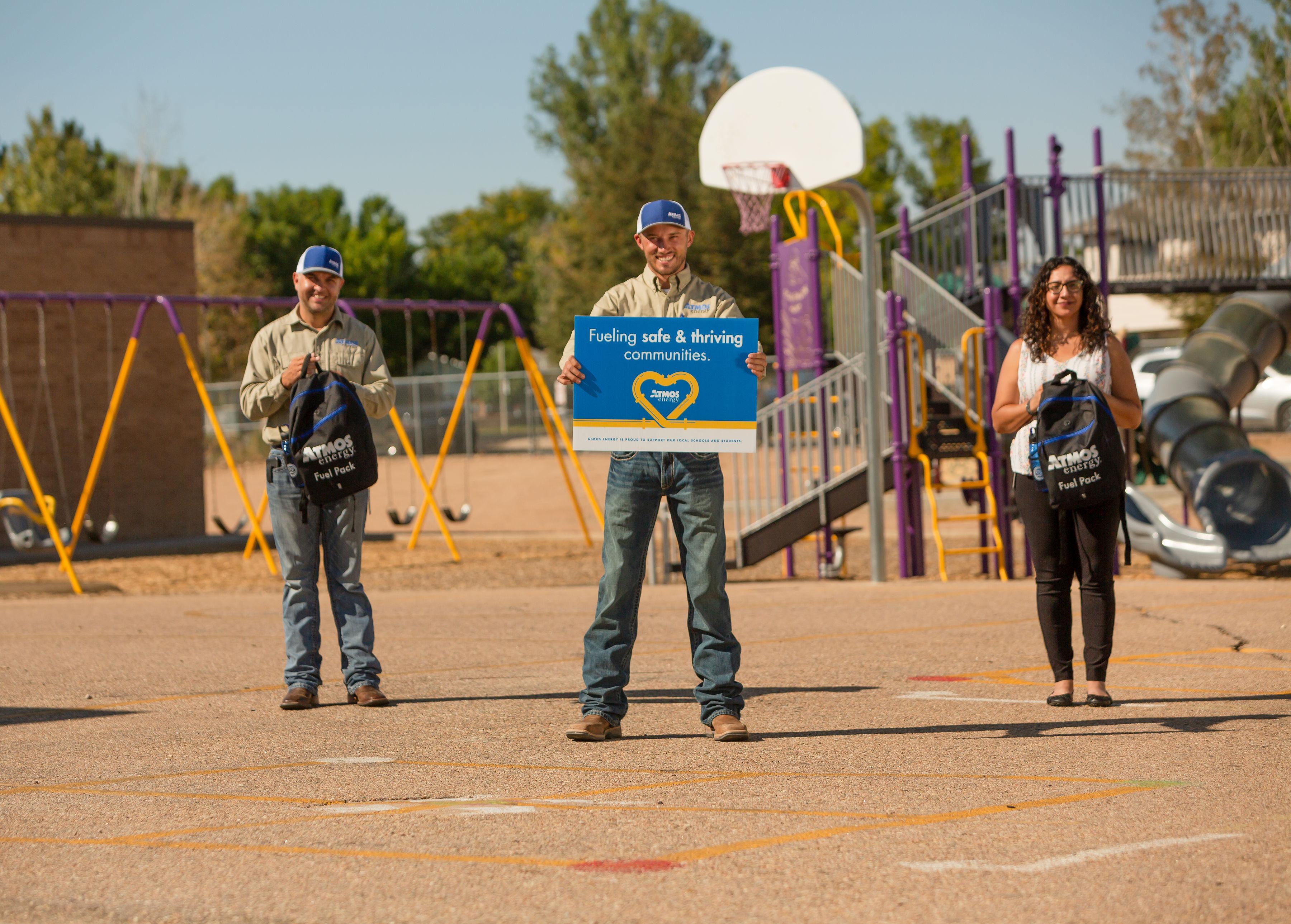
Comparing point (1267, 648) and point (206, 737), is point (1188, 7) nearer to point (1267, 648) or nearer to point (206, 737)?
point (1267, 648)

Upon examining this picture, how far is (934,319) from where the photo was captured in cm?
1480

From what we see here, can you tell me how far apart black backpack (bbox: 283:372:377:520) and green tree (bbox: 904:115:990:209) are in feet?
194

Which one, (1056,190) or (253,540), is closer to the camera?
(1056,190)

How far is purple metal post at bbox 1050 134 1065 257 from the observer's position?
14305mm

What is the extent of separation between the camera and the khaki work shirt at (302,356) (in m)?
6.59

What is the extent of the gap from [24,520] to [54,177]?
41.8 meters

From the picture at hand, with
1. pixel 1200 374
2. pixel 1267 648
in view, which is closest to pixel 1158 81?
pixel 1200 374

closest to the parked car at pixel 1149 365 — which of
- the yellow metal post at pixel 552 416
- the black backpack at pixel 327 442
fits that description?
the yellow metal post at pixel 552 416

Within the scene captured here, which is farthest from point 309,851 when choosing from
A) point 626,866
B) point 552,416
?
point 552,416

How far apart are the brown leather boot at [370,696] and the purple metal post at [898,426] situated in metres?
7.65

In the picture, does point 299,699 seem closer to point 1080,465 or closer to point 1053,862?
point 1080,465

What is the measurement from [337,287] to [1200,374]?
38.4 ft

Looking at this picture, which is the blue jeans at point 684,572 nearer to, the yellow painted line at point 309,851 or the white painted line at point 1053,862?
the yellow painted line at point 309,851

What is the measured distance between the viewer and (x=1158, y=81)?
48531 millimetres
